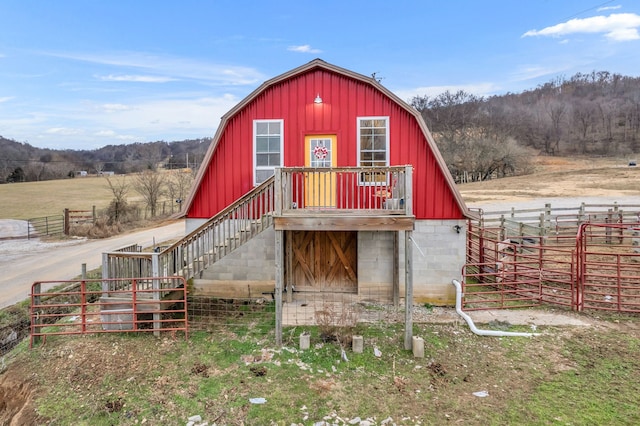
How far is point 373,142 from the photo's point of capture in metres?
9.58

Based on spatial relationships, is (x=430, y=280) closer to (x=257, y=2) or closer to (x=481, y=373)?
(x=481, y=373)

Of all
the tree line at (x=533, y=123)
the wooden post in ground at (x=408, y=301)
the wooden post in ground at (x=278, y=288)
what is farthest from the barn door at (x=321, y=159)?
the tree line at (x=533, y=123)

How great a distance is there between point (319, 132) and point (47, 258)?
15685mm

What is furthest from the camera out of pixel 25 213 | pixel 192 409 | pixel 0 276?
pixel 25 213

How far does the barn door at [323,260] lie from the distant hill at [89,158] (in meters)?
44.1

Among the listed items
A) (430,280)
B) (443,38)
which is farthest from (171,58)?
(430,280)

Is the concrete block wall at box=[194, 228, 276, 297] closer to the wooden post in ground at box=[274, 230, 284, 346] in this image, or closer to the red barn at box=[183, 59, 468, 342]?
the red barn at box=[183, 59, 468, 342]

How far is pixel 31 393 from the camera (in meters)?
5.86

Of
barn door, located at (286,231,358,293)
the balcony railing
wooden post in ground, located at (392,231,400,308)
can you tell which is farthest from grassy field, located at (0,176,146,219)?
wooden post in ground, located at (392,231,400,308)

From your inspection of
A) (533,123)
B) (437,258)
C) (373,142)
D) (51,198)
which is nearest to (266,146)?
(373,142)

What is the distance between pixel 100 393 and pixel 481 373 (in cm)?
643

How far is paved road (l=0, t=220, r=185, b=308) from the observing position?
41.5ft

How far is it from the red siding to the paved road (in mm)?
7616

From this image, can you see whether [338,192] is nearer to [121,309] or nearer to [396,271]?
[396,271]
